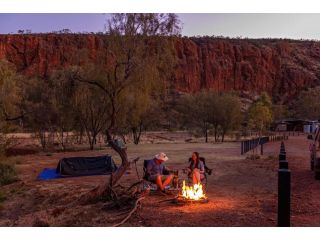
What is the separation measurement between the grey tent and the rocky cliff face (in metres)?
78.9

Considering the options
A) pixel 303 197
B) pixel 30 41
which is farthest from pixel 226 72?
pixel 303 197

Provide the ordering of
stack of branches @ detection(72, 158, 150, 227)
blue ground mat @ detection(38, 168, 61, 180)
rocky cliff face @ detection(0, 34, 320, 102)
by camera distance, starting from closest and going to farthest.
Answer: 1. stack of branches @ detection(72, 158, 150, 227)
2. blue ground mat @ detection(38, 168, 61, 180)
3. rocky cliff face @ detection(0, 34, 320, 102)

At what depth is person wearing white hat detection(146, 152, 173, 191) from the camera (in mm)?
11141

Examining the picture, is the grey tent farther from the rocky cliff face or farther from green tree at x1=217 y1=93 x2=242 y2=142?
the rocky cliff face

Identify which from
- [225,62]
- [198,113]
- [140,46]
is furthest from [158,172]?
[225,62]

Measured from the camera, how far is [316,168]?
13.5 metres

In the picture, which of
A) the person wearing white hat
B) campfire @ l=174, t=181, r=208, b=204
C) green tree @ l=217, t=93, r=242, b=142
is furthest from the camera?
green tree @ l=217, t=93, r=242, b=142

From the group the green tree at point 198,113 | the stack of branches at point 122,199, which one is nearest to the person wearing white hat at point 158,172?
the stack of branches at point 122,199

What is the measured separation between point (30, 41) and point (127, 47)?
321 feet

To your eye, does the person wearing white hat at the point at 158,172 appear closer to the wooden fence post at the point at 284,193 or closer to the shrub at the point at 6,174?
the wooden fence post at the point at 284,193

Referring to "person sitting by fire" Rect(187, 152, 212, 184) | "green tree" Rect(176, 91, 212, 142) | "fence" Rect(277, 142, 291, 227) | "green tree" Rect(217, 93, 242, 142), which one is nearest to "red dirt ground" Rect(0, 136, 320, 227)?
"person sitting by fire" Rect(187, 152, 212, 184)

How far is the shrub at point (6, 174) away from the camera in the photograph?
15.3m

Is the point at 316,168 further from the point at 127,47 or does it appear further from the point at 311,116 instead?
the point at 311,116

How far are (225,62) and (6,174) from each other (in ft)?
318
